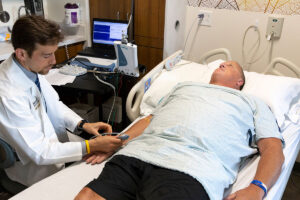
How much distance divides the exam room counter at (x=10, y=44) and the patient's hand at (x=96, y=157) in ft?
3.63

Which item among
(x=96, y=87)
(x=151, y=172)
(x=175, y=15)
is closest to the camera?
(x=151, y=172)

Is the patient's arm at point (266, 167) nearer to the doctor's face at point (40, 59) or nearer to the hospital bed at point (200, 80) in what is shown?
the hospital bed at point (200, 80)

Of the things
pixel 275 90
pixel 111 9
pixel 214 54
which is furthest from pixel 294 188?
pixel 111 9

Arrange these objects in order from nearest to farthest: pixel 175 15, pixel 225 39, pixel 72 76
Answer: pixel 72 76 → pixel 225 39 → pixel 175 15

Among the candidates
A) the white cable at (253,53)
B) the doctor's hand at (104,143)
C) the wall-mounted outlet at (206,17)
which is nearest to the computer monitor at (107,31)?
the wall-mounted outlet at (206,17)

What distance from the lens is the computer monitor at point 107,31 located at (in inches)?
102

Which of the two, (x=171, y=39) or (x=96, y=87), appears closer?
(x=96, y=87)

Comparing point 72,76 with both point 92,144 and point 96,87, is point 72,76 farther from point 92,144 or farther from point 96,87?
point 92,144

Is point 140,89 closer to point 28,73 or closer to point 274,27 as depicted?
point 28,73

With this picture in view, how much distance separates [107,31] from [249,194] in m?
2.04

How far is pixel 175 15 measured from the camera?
8.61 feet

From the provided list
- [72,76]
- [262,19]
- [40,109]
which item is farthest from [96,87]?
[262,19]

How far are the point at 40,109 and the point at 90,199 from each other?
0.53m

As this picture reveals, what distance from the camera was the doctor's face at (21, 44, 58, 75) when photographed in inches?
47.1
